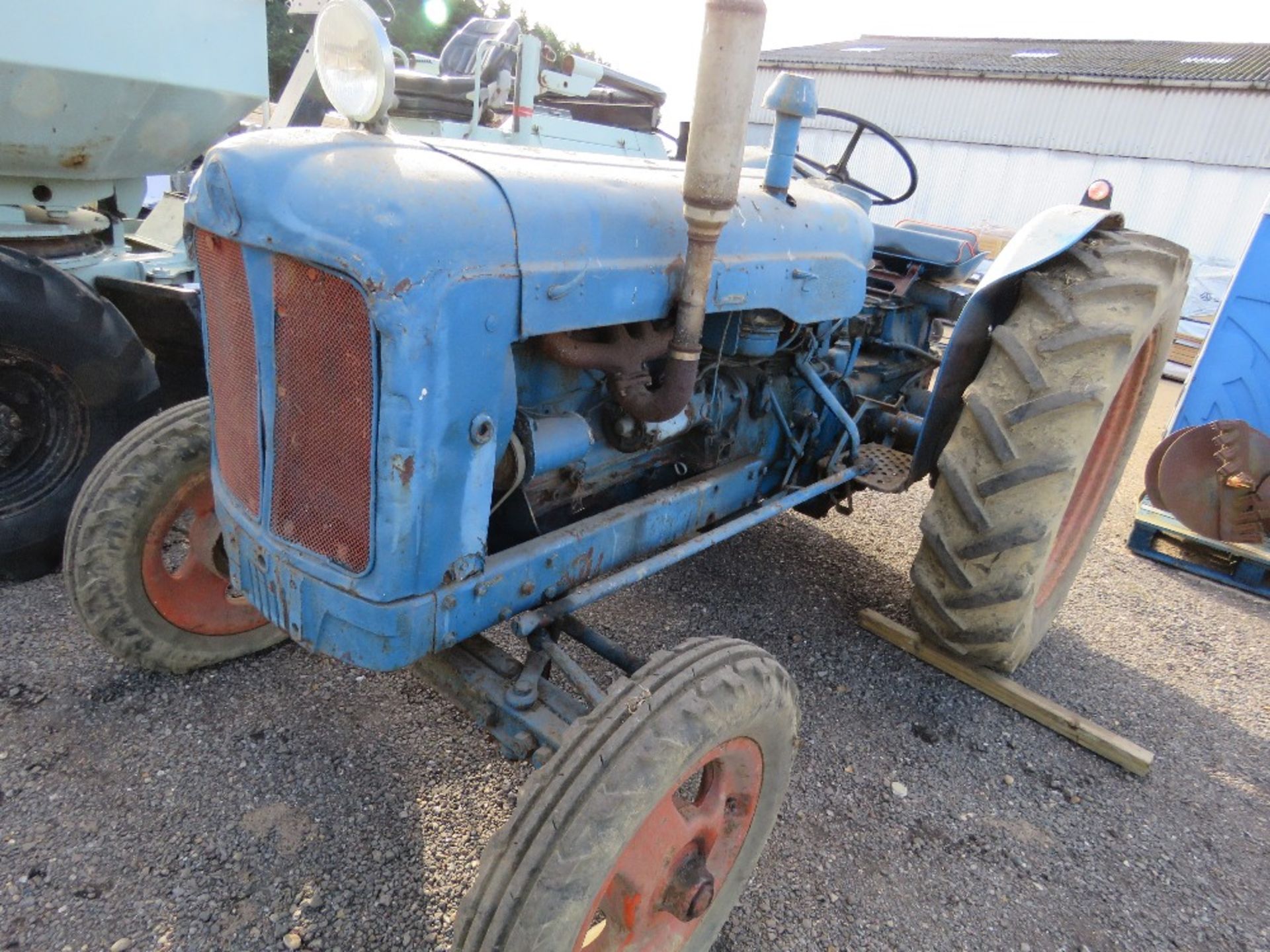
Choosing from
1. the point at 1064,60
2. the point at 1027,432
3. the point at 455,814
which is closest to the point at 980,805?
the point at 1027,432

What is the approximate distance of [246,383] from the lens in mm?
1594

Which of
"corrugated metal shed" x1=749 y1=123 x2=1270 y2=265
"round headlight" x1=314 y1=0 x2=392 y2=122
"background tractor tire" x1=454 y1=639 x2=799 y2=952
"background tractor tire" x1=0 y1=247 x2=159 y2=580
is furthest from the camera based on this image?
"corrugated metal shed" x1=749 y1=123 x2=1270 y2=265

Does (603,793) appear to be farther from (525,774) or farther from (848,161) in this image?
(848,161)

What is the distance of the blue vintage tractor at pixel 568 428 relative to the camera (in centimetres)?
134

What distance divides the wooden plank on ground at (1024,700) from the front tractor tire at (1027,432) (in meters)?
0.13

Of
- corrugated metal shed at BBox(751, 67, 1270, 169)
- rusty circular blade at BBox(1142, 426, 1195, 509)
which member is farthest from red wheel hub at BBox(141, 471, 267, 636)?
corrugated metal shed at BBox(751, 67, 1270, 169)

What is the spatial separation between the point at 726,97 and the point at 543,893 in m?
1.29

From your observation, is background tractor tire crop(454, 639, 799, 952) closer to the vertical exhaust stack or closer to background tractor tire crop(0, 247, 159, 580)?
the vertical exhaust stack

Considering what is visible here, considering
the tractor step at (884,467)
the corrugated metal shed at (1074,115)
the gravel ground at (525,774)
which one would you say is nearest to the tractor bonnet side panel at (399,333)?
the gravel ground at (525,774)

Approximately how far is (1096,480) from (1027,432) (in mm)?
1123

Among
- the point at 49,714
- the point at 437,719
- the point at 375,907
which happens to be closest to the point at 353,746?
the point at 437,719

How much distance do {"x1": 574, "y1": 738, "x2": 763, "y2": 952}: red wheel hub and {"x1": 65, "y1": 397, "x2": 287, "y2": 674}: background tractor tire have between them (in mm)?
1414

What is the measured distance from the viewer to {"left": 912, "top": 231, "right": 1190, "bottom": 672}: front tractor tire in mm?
2268

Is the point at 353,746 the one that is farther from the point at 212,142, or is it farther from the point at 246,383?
the point at 212,142
